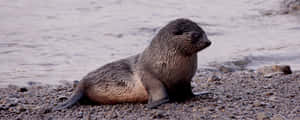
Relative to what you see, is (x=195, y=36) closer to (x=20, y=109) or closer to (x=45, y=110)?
(x=45, y=110)

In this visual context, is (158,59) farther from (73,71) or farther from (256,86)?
(73,71)

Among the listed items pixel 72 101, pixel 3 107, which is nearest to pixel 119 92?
pixel 72 101

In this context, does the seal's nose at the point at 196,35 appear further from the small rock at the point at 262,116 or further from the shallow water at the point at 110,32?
the shallow water at the point at 110,32

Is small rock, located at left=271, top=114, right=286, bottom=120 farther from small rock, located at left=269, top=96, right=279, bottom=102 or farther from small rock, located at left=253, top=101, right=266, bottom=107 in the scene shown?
small rock, located at left=269, top=96, right=279, bottom=102

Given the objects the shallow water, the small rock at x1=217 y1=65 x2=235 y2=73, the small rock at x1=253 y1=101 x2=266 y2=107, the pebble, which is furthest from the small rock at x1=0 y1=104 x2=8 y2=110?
the small rock at x1=217 y1=65 x2=235 y2=73

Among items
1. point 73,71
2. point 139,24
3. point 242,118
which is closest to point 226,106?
point 242,118

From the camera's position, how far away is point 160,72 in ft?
15.7

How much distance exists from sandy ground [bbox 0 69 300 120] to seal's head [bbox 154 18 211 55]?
0.58m

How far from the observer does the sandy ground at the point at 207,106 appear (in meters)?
4.33

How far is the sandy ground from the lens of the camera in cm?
433

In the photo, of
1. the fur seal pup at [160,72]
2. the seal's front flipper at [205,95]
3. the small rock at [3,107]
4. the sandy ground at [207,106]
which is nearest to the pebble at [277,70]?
the sandy ground at [207,106]

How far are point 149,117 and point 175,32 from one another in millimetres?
964

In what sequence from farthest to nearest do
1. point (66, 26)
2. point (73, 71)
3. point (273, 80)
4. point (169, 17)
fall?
point (169, 17) → point (66, 26) → point (73, 71) → point (273, 80)

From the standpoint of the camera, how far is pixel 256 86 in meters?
5.75
